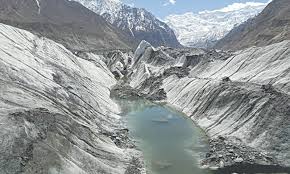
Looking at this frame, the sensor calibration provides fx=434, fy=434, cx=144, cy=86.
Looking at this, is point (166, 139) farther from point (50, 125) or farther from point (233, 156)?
point (50, 125)

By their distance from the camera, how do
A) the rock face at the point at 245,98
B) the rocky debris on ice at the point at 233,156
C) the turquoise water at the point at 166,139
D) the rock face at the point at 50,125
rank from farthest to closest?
the rock face at the point at 245,98
the turquoise water at the point at 166,139
the rocky debris on ice at the point at 233,156
the rock face at the point at 50,125

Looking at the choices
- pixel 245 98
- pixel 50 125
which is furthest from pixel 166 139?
pixel 50 125

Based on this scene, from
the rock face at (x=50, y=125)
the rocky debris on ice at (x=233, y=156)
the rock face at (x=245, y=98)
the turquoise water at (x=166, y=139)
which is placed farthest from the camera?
the rock face at (x=245, y=98)

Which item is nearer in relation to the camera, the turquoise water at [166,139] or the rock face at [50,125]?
the rock face at [50,125]

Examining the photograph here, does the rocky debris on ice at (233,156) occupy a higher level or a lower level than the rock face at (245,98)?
lower

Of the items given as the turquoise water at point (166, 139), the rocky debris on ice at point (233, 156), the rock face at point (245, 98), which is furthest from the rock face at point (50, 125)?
the rock face at point (245, 98)

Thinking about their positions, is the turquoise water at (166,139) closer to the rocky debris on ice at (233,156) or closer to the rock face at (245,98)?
the rocky debris on ice at (233,156)

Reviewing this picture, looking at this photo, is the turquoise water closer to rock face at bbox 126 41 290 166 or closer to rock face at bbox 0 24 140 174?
rock face at bbox 0 24 140 174

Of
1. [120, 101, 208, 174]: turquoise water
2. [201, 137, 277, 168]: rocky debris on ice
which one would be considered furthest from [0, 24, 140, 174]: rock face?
[201, 137, 277, 168]: rocky debris on ice
